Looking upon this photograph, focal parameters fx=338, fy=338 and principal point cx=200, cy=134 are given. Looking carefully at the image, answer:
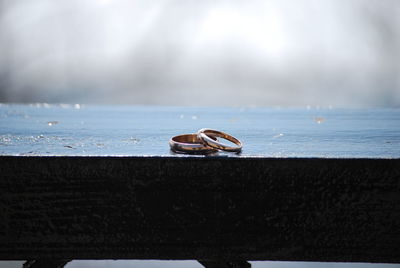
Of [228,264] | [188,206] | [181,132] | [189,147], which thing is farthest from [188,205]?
[181,132]

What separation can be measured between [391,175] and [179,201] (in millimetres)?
1115

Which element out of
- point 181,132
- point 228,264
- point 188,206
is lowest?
point 228,264

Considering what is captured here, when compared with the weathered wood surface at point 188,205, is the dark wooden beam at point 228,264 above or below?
below

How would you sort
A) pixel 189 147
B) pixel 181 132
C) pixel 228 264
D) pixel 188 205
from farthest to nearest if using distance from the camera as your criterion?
pixel 181 132
pixel 228 264
pixel 189 147
pixel 188 205

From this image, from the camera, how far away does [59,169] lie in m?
1.75

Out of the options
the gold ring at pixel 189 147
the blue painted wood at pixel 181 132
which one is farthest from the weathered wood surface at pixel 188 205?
the gold ring at pixel 189 147

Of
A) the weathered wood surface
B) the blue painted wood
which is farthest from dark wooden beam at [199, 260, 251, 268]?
the blue painted wood

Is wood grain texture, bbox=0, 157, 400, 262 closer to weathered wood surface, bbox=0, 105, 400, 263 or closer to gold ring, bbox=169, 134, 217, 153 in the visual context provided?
weathered wood surface, bbox=0, 105, 400, 263

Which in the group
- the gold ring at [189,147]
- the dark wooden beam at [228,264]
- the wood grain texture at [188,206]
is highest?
the gold ring at [189,147]

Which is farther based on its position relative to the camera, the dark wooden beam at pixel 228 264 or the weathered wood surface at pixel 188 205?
the dark wooden beam at pixel 228 264

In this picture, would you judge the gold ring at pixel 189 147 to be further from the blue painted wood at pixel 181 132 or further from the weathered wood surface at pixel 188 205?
the weathered wood surface at pixel 188 205

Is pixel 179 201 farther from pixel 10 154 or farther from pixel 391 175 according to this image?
pixel 391 175

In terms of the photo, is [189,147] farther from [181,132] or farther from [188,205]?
[181,132]

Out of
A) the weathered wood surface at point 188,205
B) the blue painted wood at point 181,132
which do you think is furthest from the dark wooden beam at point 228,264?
the blue painted wood at point 181,132
